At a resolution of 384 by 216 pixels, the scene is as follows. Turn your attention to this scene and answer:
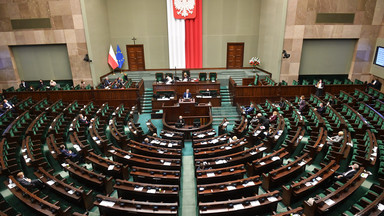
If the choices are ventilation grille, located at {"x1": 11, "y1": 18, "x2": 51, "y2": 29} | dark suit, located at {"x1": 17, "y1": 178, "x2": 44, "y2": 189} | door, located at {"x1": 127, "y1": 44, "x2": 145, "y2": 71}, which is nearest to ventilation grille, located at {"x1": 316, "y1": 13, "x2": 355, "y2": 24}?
door, located at {"x1": 127, "y1": 44, "x2": 145, "y2": 71}

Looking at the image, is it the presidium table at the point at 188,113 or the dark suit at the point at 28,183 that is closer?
the dark suit at the point at 28,183

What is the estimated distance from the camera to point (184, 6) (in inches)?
695

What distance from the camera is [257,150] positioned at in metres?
8.26

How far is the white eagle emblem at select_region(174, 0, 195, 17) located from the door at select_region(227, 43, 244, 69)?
12.8ft

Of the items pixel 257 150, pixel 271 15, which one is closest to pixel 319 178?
pixel 257 150

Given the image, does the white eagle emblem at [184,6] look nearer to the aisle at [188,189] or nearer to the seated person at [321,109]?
the seated person at [321,109]

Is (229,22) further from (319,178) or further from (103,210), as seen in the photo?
(103,210)

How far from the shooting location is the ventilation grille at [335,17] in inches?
584

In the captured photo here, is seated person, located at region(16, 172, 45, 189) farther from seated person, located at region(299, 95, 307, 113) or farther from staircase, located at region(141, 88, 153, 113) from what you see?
seated person, located at region(299, 95, 307, 113)

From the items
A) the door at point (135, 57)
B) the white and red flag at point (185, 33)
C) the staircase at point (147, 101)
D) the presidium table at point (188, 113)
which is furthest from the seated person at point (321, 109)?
the door at point (135, 57)

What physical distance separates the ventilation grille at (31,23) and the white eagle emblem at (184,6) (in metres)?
8.43

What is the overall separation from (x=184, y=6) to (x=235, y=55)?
5.27 metres

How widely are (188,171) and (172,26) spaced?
12950 mm

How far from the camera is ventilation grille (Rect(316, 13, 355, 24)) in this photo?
14828 mm
